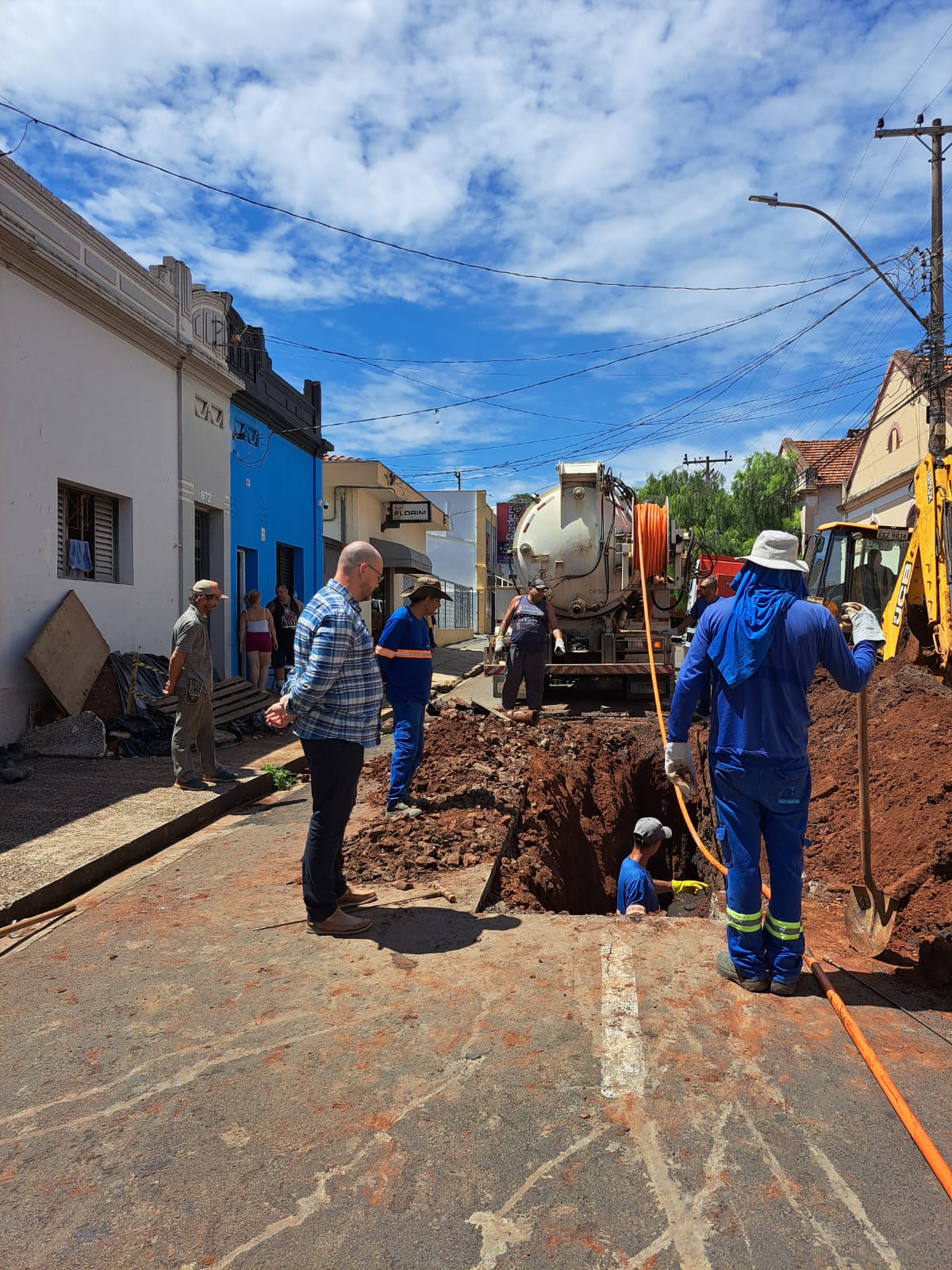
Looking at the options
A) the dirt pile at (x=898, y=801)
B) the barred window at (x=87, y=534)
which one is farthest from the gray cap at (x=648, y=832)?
the barred window at (x=87, y=534)

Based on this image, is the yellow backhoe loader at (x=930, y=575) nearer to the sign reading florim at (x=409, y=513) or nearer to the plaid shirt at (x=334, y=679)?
the plaid shirt at (x=334, y=679)

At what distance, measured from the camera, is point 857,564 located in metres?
12.9

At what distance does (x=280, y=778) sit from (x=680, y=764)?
17.0 ft

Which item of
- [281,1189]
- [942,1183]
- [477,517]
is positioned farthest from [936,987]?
[477,517]

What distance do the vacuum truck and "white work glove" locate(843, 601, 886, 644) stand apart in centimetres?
814

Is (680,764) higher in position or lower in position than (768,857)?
higher

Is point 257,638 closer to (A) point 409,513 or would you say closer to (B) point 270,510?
(B) point 270,510

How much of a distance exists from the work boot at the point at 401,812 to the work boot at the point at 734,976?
2.77 meters

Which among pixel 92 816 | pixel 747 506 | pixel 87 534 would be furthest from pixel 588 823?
pixel 747 506

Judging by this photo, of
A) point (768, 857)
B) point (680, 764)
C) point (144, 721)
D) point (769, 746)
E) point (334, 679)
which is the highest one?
point (334, 679)

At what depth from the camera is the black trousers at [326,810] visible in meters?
4.32

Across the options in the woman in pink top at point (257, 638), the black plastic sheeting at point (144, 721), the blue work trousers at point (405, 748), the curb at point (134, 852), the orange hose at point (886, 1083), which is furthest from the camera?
the woman in pink top at point (257, 638)

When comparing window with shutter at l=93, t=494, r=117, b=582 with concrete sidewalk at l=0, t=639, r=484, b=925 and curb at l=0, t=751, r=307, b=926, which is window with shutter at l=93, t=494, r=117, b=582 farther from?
curb at l=0, t=751, r=307, b=926

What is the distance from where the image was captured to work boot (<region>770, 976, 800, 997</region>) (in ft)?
11.9
